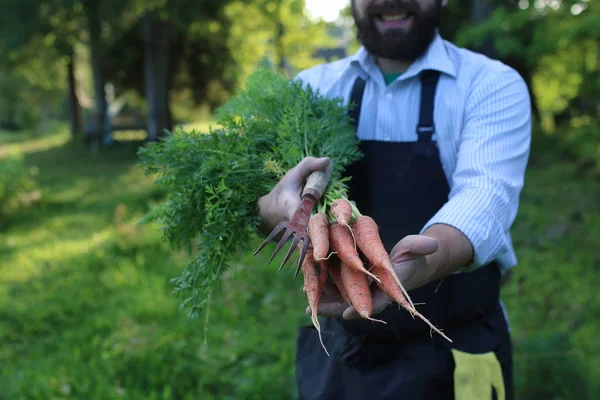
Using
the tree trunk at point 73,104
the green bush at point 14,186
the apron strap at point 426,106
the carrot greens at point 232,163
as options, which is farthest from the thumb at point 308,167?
the tree trunk at point 73,104

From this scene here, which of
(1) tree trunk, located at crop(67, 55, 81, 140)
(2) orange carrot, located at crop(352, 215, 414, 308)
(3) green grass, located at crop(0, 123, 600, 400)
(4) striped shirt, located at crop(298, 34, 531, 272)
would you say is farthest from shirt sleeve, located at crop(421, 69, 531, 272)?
(1) tree trunk, located at crop(67, 55, 81, 140)

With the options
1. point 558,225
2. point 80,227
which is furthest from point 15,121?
point 558,225

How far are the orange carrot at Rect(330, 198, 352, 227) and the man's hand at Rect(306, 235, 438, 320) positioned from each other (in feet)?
0.50

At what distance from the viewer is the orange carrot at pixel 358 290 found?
1.38 m

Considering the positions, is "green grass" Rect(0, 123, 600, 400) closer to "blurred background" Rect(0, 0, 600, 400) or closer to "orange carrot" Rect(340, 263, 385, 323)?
"blurred background" Rect(0, 0, 600, 400)

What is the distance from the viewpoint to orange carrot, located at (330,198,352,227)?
151 centimetres

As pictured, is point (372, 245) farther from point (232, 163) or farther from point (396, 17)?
point (396, 17)

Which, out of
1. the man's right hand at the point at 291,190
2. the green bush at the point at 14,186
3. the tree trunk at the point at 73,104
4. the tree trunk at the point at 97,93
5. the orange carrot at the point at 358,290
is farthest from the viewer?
the tree trunk at the point at 73,104

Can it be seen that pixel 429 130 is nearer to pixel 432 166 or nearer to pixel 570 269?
pixel 432 166

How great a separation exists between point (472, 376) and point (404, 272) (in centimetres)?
66

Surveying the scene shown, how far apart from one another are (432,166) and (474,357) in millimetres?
683

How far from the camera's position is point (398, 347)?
1.96m

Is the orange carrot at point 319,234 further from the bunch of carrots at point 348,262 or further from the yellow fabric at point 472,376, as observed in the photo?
the yellow fabric at point 472,376

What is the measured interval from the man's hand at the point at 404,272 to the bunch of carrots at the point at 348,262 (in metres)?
0.03
